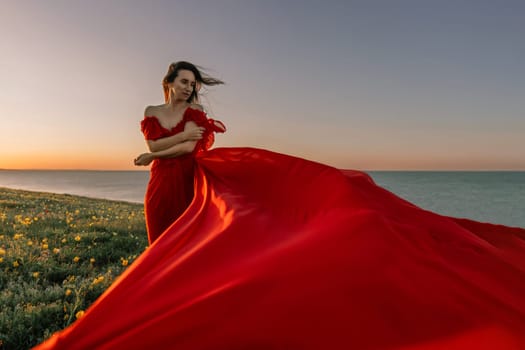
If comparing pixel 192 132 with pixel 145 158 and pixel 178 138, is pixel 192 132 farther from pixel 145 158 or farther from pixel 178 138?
pixel 145 158

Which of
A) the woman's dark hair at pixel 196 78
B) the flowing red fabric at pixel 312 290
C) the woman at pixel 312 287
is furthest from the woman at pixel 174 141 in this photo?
the flowing red fabric at pixel 312 290

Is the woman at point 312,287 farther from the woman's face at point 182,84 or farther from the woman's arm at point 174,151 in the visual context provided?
the woman's face at point 182,84

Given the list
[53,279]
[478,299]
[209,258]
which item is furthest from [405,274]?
[53,279]

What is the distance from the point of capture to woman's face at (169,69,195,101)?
3977mm

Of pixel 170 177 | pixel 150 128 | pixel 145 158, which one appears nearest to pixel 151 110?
pixel 150 128

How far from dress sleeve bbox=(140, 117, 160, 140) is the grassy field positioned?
6.60 ft

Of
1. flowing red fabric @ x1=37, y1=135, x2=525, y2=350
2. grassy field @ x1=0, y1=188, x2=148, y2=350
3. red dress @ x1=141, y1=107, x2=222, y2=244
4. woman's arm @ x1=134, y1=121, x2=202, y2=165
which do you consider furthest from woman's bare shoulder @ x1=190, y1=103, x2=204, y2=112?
grassy field @ x1=0, y1=188, x2=148, y2=350

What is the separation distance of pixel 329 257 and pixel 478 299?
0.95 meters

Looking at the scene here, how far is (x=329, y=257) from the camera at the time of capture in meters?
2.19

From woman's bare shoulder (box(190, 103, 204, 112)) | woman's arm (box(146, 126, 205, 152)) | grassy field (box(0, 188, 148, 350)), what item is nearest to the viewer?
grassy field (box(0, 188, 148, 350))

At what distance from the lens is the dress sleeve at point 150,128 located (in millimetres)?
3941

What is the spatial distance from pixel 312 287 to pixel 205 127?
8.13 ft

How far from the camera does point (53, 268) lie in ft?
16.6

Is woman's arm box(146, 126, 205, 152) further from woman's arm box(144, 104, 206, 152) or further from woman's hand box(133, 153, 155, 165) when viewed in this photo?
woman's hand box(133, 153, 155, 165)
